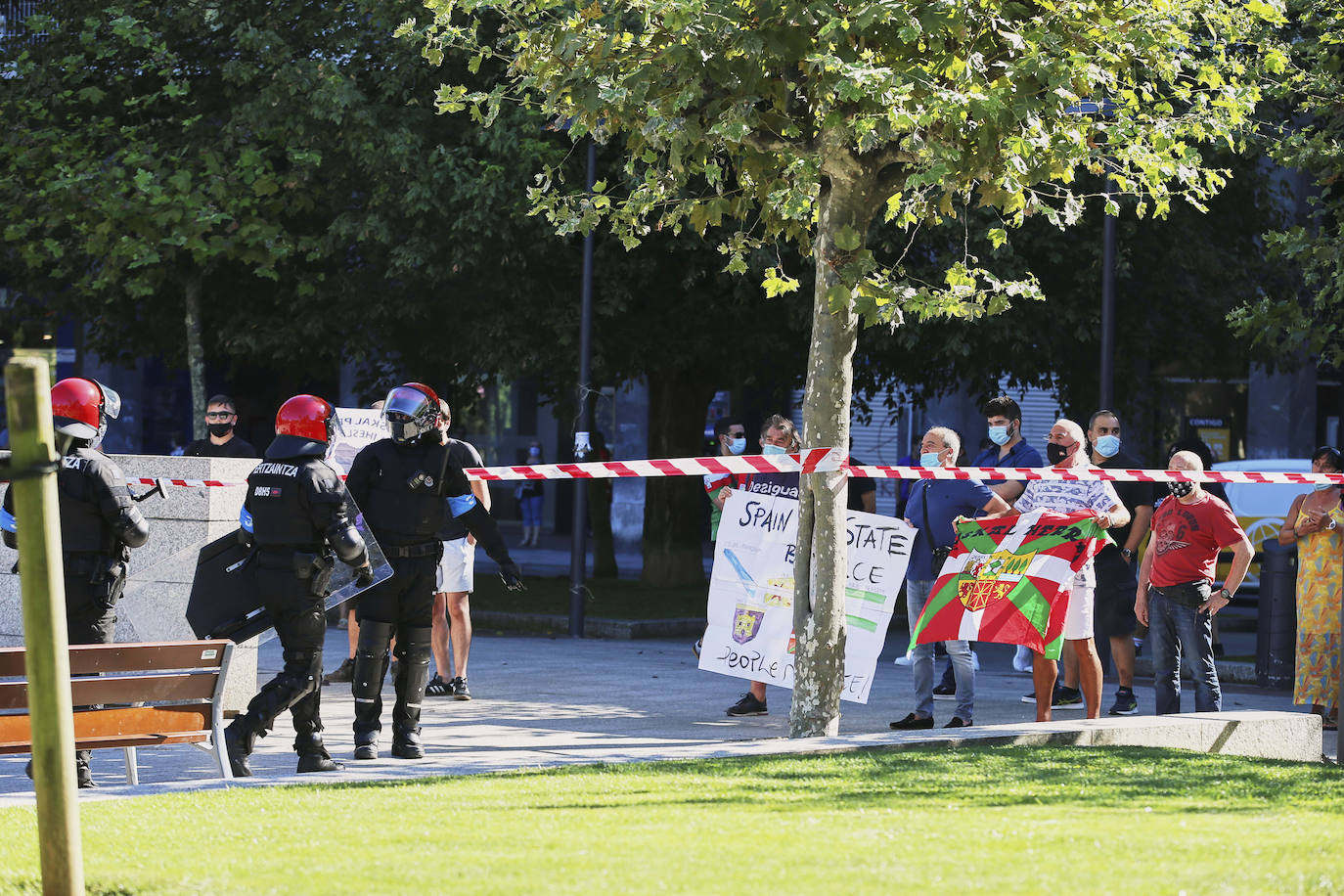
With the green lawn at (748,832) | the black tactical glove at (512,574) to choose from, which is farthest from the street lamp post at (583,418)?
the green lawn at (748,832)

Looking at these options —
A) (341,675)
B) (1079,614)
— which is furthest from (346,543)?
(341,675)

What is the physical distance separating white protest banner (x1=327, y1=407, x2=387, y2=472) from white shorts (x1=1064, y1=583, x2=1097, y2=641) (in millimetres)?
5035

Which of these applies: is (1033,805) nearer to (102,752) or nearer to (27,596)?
(27,596)

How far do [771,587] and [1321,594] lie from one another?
3170 mm

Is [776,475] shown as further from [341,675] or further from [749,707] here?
[341,675]

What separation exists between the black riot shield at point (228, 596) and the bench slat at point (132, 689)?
2.69 feet

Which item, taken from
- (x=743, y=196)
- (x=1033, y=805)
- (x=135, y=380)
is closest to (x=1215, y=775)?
(x=1033, y=805)

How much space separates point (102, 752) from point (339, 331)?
10.1m

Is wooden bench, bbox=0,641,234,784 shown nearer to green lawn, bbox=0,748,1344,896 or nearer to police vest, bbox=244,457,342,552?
green lawn, bbox=0,748,1344,896

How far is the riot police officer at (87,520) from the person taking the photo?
302 inches

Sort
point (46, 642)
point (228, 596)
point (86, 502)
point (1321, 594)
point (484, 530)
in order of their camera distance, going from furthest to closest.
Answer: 1. point (1321, 594)
2. point (484, 530)
3. point (228, 596)
4. point (86, 502)
5. point (46, 642)

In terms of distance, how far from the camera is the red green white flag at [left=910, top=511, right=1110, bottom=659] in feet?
32.2

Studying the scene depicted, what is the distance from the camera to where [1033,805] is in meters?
6.57

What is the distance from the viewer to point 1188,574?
9.90 m
